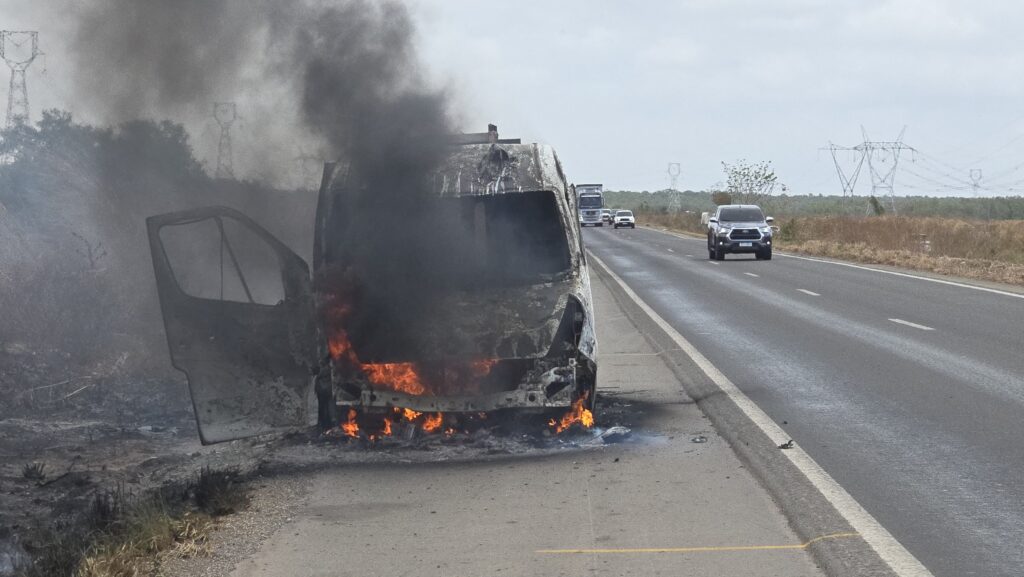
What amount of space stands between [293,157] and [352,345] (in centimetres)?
600

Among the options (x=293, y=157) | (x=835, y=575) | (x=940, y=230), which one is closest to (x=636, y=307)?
(x=293, y=157)

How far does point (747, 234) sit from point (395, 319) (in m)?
A: 32.2

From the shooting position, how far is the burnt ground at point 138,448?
7.37 meters

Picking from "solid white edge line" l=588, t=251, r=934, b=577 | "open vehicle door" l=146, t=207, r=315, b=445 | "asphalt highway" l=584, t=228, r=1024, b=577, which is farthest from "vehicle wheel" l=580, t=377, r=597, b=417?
"open vehicle door" l=146, t=207, r=315, b=445

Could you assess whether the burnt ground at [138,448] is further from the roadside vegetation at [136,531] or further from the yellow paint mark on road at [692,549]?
the yellow paint mark on road at [692,549]

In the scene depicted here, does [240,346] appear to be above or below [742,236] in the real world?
above

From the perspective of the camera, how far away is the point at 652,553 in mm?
5789

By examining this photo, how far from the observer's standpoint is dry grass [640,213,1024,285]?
32.0m

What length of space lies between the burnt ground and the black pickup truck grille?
29.3 metres

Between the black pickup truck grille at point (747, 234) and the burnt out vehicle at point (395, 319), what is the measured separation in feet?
102

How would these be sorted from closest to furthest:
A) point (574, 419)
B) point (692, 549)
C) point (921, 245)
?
point (692, 549)
point (574, 419)
point (921, 245)

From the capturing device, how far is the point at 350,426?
855 centimetres

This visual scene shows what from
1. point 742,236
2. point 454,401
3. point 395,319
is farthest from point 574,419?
point 742,236

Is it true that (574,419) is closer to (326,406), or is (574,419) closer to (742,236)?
(326,406)
